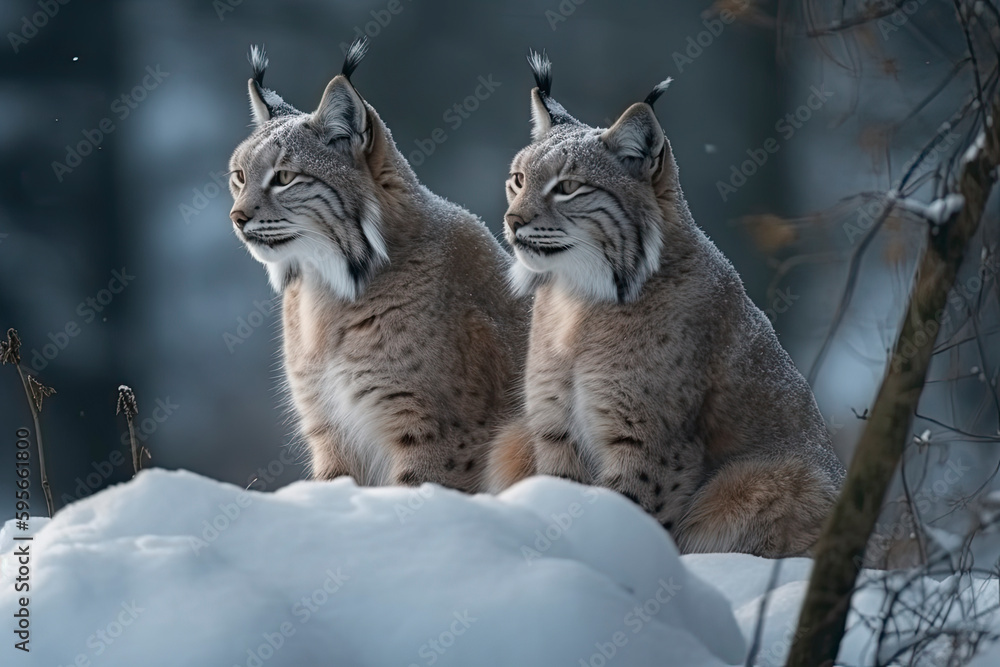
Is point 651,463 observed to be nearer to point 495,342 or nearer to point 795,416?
point 795,416

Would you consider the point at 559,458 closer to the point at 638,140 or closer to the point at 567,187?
the point at 567,187

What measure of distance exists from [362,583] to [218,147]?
826 cm

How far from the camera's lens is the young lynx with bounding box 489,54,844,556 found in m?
4.34

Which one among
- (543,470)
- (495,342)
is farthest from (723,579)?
(495,342)

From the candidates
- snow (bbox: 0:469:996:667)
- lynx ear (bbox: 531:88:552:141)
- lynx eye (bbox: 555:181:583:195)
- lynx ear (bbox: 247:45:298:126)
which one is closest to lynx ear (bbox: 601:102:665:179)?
lynx eye (bbox: 555:181:583:195)

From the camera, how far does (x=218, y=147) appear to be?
10.3m

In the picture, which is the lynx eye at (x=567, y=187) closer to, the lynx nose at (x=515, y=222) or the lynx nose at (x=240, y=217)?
the lynx nose at (x=515, y=222)

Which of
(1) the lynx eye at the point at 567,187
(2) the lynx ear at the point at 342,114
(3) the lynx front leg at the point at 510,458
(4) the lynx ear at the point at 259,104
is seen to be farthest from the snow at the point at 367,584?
(4) the lynx ear at the point at 259,104

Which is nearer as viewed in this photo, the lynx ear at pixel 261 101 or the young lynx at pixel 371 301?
the young lynx at pixel 371 301

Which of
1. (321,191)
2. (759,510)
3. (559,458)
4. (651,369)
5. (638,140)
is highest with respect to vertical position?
(638,140)

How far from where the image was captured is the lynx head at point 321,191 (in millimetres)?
4770

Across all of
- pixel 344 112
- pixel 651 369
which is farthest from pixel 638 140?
pixel 344 112

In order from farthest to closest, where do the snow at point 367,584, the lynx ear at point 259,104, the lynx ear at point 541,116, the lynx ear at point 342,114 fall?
1. the lynx ear at point 259,104
2. the lynx ear at point 541,116
3. the lynx ear at point 342,114
4. the snow at point 367,584

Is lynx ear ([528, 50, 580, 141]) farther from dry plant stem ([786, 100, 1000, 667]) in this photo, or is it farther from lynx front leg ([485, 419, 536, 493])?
dry plant stem ([786, 100, 1000, 667])
